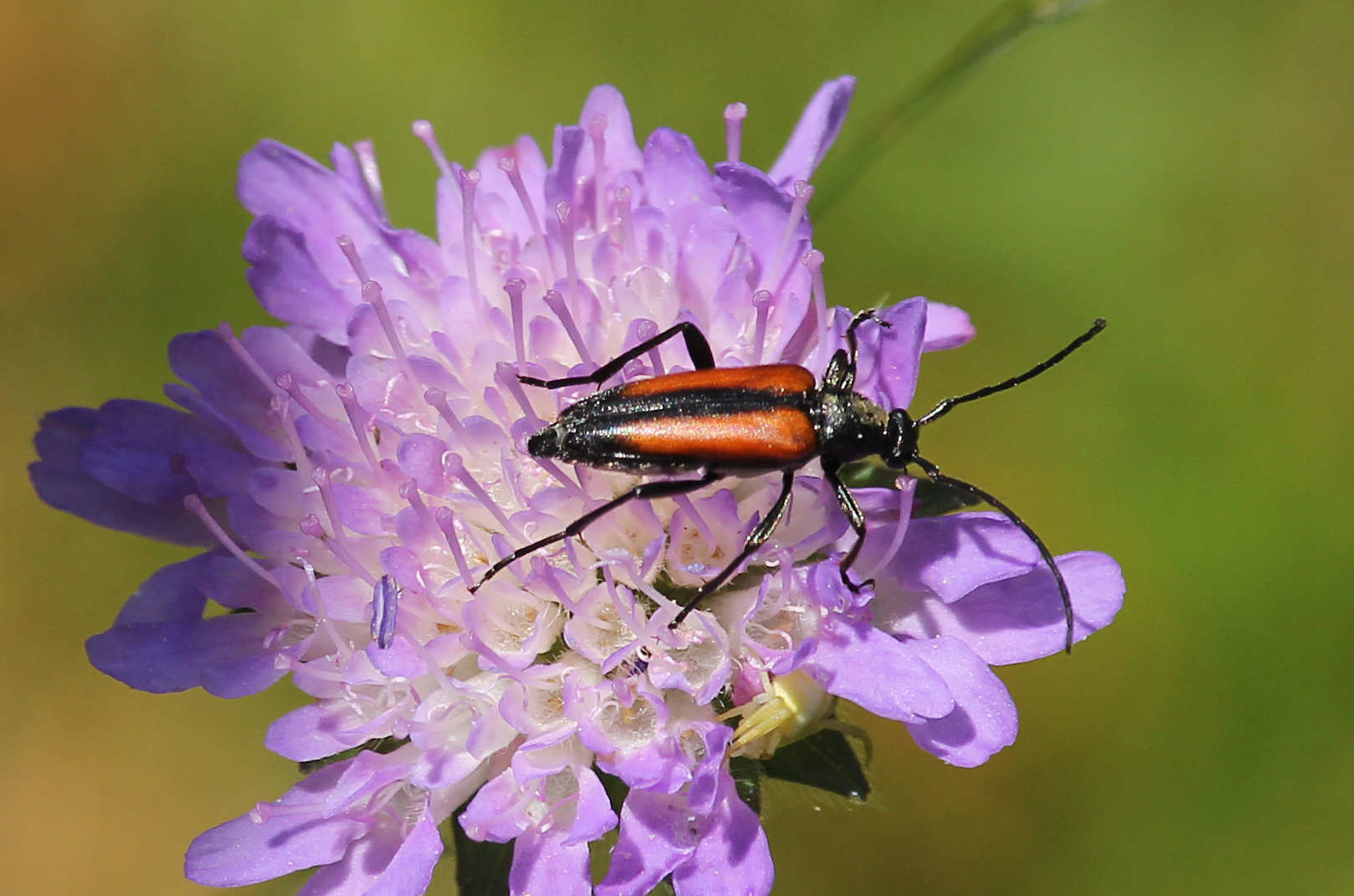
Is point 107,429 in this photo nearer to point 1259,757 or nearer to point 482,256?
point 482,256

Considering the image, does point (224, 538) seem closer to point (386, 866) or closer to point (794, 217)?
point (386, 866)

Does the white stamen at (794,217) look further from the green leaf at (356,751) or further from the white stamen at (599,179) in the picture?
the green leaf at (356,751)

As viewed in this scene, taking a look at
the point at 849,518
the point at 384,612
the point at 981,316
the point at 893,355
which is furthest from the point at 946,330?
the point at 981,316

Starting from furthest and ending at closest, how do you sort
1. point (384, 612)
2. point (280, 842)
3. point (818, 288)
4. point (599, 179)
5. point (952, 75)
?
point (952, 75)
point (599, 179)
point (818, 288)
point (280, 842)
point (384, 612)

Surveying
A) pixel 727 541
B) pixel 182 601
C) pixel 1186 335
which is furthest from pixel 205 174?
pixel 1186 335

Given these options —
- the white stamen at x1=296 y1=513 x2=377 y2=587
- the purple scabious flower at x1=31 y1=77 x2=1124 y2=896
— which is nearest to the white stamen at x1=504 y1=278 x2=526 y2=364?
the purple scabious flower at x1=31 y1=77 x2=1124 y2=896

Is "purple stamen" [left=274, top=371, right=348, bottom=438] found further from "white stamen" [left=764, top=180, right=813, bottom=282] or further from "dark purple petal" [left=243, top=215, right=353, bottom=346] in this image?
"white stamen" [left=764, top=180, right=813, bottom=282]

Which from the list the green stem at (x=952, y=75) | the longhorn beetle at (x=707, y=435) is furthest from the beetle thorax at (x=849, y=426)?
the green stem at (x=952, y=75)
